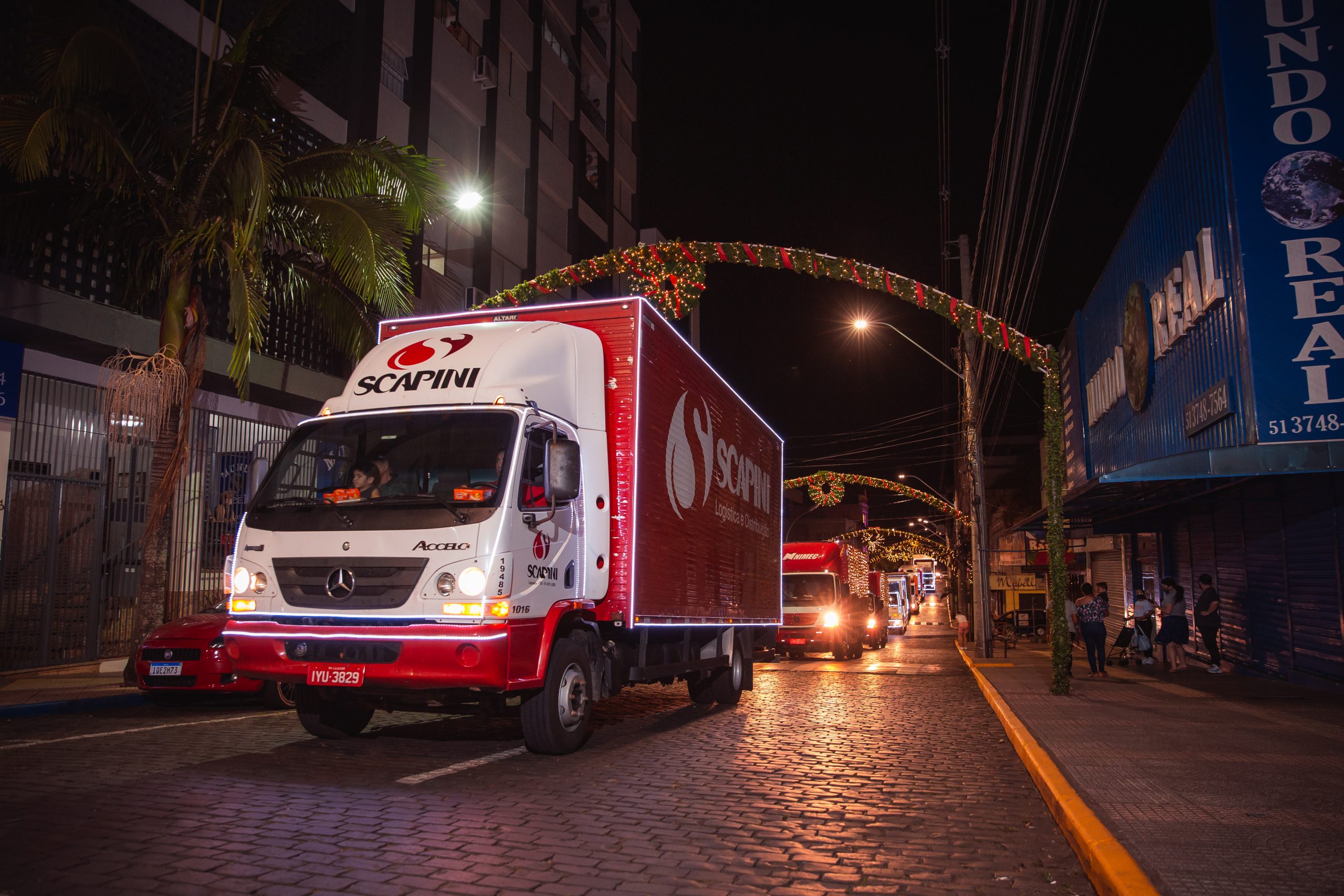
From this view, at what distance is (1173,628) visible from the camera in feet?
55.3

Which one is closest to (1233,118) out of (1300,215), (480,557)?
(1300,215)

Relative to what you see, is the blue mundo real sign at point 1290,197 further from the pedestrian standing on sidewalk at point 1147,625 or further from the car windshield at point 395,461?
the pedestrian standing on sidewalk at point 1147,625

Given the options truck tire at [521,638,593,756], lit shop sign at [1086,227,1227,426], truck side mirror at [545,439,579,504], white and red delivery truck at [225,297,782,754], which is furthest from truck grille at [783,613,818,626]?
truck side mirror at [545,439,579,504]

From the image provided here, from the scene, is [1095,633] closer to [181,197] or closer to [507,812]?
[507,812]

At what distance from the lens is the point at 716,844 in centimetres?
537

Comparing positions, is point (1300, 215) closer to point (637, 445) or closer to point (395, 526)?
point (637, 445)

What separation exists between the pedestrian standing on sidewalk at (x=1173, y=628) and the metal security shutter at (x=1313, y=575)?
2900mm

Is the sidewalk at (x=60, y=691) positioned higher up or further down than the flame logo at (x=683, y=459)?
further down

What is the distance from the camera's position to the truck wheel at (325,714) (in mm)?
8188

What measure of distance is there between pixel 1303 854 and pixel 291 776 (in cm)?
607

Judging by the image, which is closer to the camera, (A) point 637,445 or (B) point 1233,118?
(A) point 637,445

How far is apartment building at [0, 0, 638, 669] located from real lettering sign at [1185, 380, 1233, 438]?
31.1ft

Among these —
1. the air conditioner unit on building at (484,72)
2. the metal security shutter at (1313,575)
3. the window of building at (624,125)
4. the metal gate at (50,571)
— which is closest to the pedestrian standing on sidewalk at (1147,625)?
the metal security shutter at (1313,575)

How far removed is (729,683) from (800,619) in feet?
34.8
